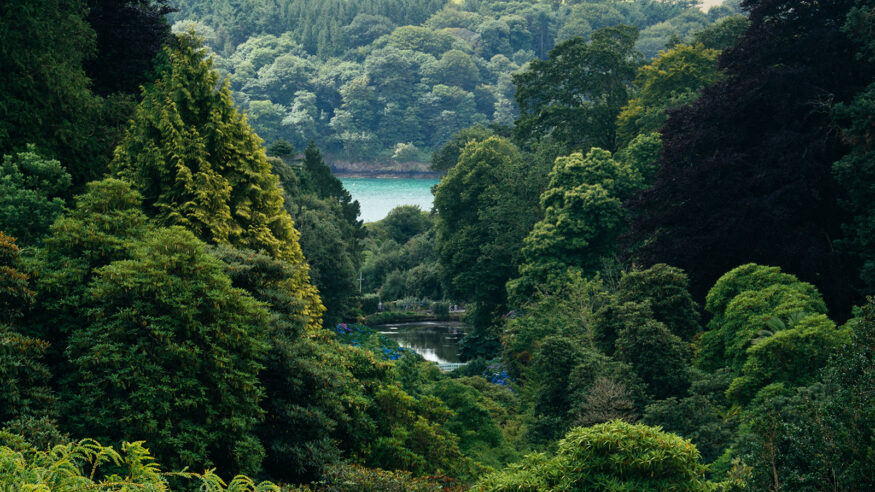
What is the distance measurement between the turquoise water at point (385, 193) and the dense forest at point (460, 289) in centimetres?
4573

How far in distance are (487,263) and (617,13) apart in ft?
281

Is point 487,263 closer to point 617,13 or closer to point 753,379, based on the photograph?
point 753,379

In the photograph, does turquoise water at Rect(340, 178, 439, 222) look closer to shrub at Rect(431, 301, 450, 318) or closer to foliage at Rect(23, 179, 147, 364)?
shrub at Rect(431, 301, 450, 318)

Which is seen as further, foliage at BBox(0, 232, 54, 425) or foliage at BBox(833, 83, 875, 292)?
foliage at BBox(833, 83, 875, 292)

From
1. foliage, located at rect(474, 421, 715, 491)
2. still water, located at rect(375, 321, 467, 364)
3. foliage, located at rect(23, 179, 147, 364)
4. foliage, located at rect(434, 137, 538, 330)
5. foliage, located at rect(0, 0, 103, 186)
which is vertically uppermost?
foliage, located at rect(0, 0, 103, 186)

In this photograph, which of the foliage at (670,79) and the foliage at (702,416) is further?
the foliage at (670,79)

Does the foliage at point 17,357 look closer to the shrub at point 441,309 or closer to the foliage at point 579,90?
the foliage at point 579,90

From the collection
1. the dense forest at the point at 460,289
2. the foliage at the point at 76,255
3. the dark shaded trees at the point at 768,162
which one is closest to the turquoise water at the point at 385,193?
the dense forest at the point at 460,289

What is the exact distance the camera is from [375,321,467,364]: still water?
4209 cm

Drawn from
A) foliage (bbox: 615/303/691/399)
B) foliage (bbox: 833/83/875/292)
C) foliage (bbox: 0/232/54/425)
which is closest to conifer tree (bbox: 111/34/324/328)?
foliage (bbox: 0/232/54/425)

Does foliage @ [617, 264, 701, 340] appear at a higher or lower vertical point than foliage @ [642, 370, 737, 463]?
higher

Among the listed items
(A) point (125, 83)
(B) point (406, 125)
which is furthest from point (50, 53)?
(B) point (406, 125)

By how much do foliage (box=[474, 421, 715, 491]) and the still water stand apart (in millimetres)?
31640

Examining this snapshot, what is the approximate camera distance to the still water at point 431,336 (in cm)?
4209
